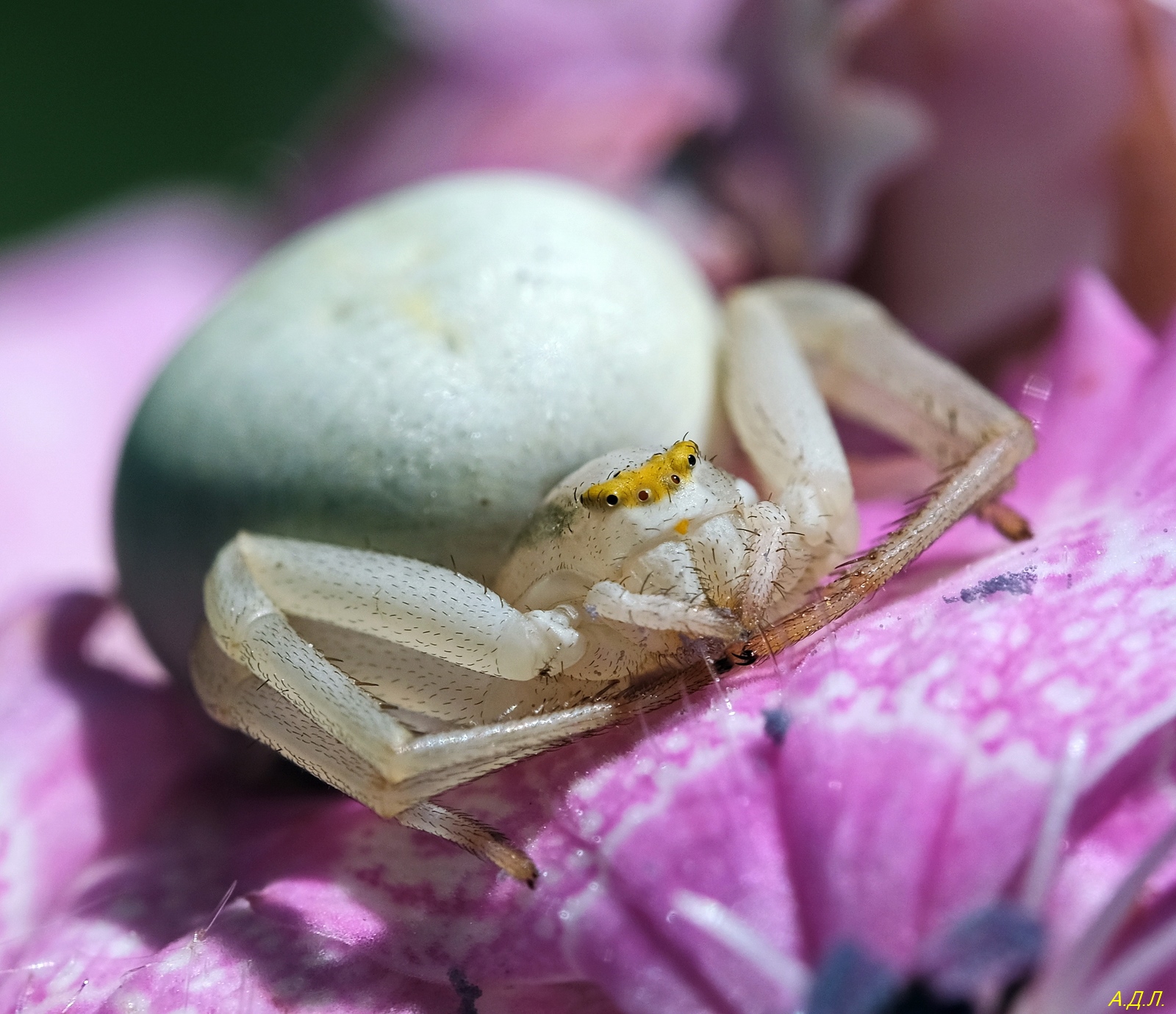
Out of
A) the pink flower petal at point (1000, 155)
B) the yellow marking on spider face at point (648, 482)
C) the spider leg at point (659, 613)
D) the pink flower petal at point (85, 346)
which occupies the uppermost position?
the pink flower petal at point (1000, 155)

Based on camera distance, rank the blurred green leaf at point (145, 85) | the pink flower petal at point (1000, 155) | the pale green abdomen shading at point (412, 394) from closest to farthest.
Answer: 1. the pale green abdomen shading at point (412, 394)
2. the pink flower petal at point (1000, 155)
3. the blurred green leaf at point (145, 85)

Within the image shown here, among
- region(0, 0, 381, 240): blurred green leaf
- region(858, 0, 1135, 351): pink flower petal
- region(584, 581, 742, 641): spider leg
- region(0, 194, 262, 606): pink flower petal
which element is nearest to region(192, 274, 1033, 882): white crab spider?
region(584, 581, 742, 641): spider leg

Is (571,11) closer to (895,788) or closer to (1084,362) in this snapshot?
(1084,362)

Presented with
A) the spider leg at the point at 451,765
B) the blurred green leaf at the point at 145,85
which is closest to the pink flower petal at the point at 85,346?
the blurred green leaf at the point at 145,85

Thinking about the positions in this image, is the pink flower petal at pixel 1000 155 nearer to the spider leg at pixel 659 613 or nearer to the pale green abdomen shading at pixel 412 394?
the pale green abdomen shading at pixel 412 394

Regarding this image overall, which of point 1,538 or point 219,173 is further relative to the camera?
point 219,173

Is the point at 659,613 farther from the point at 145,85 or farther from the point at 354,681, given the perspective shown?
the point at 145,85

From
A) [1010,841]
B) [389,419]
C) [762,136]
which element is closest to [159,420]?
[389,419]
